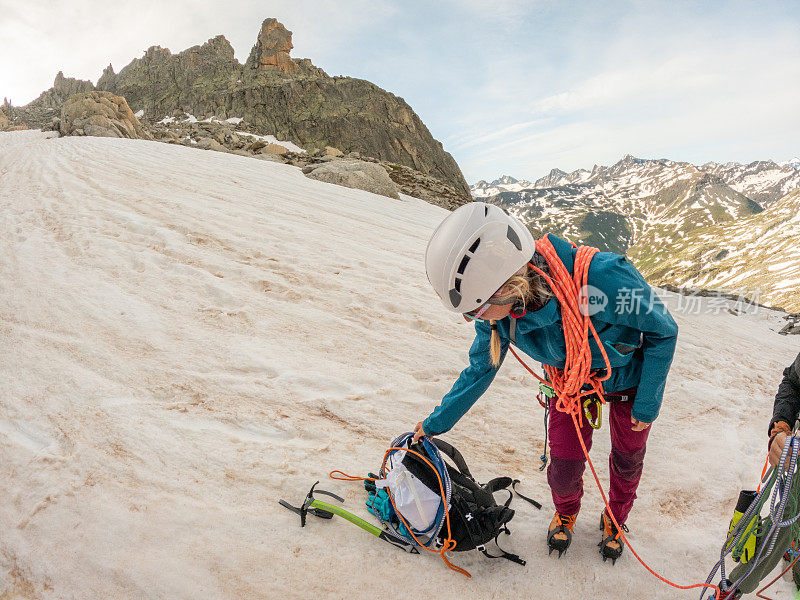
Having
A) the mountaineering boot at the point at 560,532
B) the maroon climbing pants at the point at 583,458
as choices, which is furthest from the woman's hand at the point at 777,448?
the mountaineering boot at the point at 560,532

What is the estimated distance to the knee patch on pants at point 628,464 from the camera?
2.76 m

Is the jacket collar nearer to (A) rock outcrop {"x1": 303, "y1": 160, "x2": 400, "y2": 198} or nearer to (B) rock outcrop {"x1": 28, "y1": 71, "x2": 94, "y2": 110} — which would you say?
(A) rock outcrop {"x1": 303, "y1": 160, "x2": 400, "y2": 198}

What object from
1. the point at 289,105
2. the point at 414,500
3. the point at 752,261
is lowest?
the point at 414,500

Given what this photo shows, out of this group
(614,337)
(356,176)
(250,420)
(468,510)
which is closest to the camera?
(614,337)

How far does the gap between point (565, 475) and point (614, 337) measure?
99cm

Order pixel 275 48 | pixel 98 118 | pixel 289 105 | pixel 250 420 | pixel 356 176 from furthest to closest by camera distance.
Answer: pixel 275 48
pixel 289 105
pixel 98 118
pixel 356 176
pixel 250 420

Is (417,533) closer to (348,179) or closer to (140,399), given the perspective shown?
(140,399)

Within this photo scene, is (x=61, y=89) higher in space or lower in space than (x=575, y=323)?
higher

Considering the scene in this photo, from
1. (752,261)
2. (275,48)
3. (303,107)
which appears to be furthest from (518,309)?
(752,261)

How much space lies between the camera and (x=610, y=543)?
Result: 281 cm

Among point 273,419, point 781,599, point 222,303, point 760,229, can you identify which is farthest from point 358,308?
point 760,229

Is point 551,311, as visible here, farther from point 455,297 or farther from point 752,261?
point 752,261

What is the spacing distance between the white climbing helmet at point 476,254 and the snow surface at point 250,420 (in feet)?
5.51

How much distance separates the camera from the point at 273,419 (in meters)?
3.70
